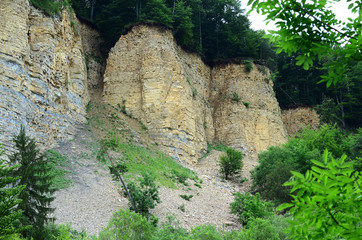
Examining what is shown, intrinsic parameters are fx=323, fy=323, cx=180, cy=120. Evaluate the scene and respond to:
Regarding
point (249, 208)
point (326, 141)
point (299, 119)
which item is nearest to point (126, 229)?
point (249, 208)

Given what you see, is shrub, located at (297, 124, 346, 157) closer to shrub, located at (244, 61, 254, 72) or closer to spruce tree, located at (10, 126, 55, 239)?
shrub, located at (244, 61, 254, 72)

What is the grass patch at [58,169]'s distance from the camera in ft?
47.9

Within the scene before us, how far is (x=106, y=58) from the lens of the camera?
30578 mm

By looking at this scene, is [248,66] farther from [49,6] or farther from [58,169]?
[58,169]

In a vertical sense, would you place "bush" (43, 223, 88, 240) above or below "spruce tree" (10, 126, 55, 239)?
below

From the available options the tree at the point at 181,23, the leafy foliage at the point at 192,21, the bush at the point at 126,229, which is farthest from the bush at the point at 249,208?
the tree at the point at 181,23

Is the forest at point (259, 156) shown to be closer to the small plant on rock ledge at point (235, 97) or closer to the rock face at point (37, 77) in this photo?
the rock face at point (37, 77)

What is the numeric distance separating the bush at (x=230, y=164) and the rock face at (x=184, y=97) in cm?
249

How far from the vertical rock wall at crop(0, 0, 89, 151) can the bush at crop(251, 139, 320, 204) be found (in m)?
13.1

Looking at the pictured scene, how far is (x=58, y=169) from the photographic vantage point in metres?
15.7

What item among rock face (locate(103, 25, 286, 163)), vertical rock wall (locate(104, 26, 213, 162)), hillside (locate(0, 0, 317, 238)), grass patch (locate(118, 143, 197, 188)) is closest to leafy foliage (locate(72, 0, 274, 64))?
hillside (locate(0, 0, 317, 238))

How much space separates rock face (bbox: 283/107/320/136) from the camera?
129 feet

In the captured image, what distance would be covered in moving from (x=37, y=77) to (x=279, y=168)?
16.3 meters

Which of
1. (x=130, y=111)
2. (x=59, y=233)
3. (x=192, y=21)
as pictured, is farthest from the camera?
(x=192, y=21)
